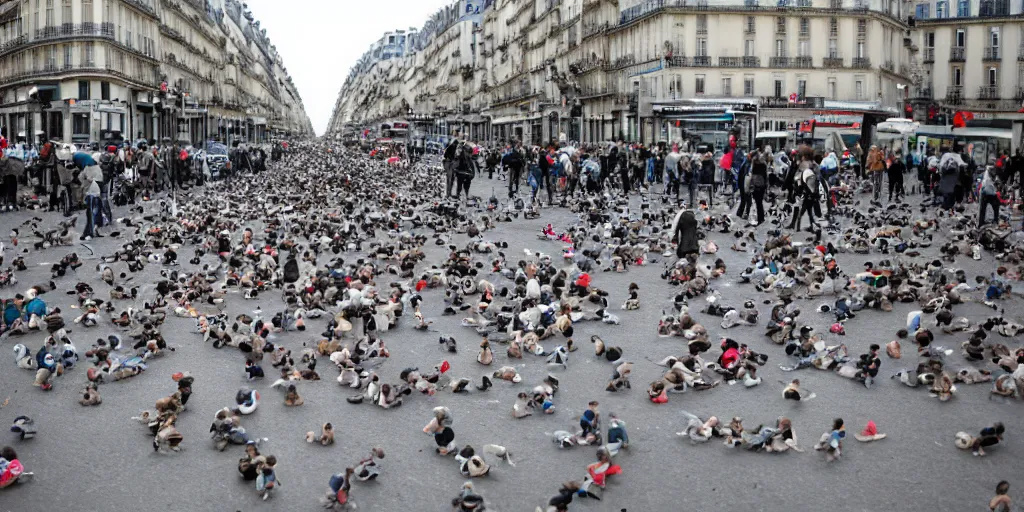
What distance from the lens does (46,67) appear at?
62969mm

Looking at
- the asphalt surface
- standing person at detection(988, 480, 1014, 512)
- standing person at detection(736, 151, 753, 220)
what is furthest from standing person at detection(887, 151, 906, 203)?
standing person at detection(988, 480, 1014, 512)

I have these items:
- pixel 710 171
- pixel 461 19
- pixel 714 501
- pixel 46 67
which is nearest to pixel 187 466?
pixel 714 501

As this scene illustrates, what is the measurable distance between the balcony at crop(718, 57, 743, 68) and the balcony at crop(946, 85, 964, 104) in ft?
87.7

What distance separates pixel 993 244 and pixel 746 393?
36.9 ft

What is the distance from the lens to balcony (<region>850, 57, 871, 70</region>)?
66.7 meters

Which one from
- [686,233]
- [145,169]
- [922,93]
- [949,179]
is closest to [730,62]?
[922,93]

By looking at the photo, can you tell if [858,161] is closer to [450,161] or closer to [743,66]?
[450,161]

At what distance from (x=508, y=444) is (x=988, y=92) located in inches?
3267

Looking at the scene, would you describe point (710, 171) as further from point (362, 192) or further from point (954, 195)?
point (362, 192)

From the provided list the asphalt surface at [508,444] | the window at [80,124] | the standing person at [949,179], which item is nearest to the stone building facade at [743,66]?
the standing person at [949,179]

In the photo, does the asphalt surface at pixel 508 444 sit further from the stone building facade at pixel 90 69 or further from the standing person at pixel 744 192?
the stone building facade at pixel 90 69

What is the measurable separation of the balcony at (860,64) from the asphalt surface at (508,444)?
58523 millimetres

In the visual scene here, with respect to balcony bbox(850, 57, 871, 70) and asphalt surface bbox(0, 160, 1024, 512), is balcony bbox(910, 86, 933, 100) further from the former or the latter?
asphalt surface bbox(0, 160, 1024, 512)

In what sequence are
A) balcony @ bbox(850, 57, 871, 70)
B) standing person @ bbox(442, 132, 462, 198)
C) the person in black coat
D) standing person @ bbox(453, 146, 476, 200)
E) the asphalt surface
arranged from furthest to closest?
balcony @ bbox(850, 57, 871, 70) → standing person @ bbox(442, 132, 462, 198) → standing person @ bbox(453, 146, 476, 200) → the person in black coat → the asphalt surface
